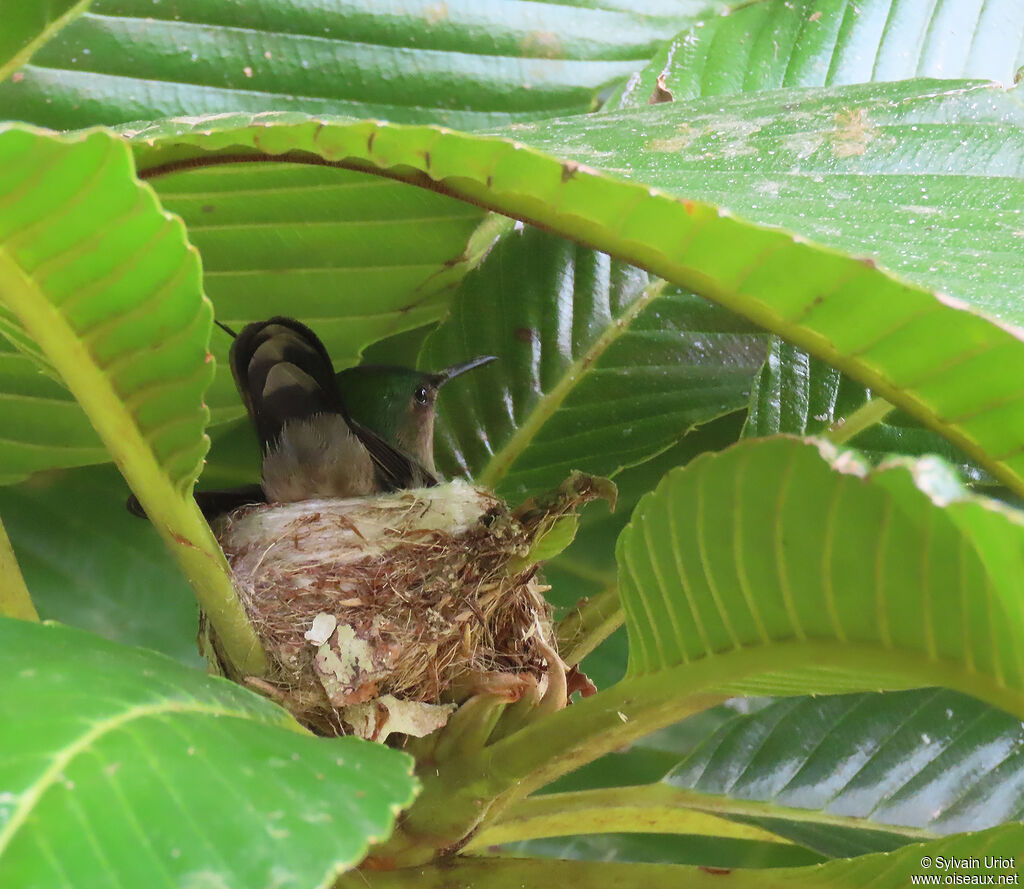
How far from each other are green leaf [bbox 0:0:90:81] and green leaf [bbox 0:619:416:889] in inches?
43.9

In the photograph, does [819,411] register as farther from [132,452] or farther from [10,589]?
[10,589]

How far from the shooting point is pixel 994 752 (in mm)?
1573

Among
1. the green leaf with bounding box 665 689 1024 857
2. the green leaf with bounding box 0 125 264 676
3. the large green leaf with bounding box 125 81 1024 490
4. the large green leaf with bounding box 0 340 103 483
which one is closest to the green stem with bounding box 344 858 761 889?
the green leaf with bounding box 665 689 1024 857

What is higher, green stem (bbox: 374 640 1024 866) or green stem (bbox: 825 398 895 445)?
green stem (bbox: 825 398 895 445)

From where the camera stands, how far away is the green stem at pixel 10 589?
46.1 inches

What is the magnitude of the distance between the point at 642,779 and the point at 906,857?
1.17 metres

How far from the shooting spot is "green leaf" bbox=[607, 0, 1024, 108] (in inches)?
67.6

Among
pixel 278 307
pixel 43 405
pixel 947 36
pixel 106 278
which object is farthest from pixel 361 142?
pixel 947 36

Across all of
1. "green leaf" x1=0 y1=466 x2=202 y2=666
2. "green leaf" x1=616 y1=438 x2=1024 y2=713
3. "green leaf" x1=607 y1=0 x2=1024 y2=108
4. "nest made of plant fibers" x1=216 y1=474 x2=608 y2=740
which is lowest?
"green leaf" x1=0 y1=466 x2=202 y2=666

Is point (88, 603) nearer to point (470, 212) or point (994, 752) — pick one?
point (470, 212)

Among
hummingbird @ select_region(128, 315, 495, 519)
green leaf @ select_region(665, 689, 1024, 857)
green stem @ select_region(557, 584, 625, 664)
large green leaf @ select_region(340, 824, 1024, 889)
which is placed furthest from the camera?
hummingbird @ select_region(128, 315, 495, 519)

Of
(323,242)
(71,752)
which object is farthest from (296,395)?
(71,752)

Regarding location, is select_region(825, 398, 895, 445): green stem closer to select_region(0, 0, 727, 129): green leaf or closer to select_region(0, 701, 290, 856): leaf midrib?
select_region(0, 0, 727, 129): green leaf

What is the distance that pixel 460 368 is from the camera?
71.6 inches
